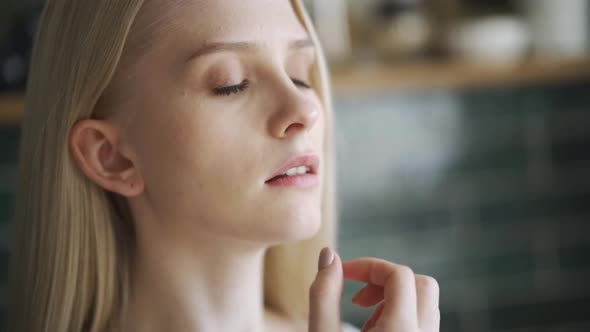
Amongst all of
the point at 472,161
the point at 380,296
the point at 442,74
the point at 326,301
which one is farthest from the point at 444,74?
the point at 326,301

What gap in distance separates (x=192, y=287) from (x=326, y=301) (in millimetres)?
199

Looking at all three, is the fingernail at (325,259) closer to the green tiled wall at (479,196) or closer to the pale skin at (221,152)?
the pale skin at (221,152)

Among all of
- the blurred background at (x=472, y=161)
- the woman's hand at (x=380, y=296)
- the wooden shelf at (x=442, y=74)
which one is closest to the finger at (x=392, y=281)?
the woman's hand at (x=380, y=296)

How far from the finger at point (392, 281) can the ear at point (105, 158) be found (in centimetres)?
28

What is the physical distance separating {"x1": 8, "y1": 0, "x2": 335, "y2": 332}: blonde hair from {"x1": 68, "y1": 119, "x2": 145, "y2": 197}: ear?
Result: 0.6 inches

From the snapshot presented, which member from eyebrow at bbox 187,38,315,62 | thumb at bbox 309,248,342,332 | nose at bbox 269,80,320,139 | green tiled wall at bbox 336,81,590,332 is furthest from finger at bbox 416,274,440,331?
green tiled wall at bbox 336,81,590,332

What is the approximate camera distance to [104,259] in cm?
83

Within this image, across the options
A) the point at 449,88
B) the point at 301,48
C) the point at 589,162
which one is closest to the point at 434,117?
the point at 449,88

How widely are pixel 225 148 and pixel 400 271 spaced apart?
24 centimetres

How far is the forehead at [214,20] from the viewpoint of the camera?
0.73 meters

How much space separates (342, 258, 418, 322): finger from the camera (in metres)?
0.69

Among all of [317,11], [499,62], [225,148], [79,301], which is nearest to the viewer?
[225,148]

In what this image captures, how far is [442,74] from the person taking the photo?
69.4 inches

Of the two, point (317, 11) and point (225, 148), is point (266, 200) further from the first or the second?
point (317, 11)
